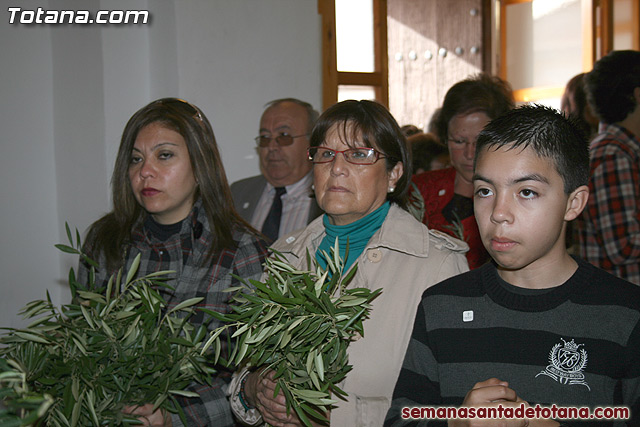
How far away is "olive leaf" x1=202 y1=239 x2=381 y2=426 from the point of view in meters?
1.45

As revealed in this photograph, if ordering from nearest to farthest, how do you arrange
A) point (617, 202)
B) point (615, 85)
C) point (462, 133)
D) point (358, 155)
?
point (358, 155)
point (617, 202)
point (462, 133)
point (615, 85)

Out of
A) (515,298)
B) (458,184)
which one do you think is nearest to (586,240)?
(458,184)

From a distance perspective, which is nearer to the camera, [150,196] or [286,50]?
[150,196]

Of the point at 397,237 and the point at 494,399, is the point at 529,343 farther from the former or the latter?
the point at 397,237

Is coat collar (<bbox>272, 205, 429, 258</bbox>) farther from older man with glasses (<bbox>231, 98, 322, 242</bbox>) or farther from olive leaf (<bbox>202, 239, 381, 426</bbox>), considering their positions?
older man with glasses (<bbox>231, 98, 322, 242</bbox>)

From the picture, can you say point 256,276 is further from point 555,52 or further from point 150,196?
point 555,52

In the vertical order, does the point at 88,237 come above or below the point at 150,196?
below

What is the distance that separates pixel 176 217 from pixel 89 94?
1.42 m

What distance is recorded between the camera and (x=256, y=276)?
2062 millimetres

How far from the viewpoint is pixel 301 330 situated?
1460 millimetres

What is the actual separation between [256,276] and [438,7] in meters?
5.21

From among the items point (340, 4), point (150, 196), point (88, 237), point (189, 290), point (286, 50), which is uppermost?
point (340, 4)

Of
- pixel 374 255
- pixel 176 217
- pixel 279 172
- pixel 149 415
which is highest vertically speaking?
pixel 279 172

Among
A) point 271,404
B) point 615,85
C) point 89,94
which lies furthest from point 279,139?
point 271,404
